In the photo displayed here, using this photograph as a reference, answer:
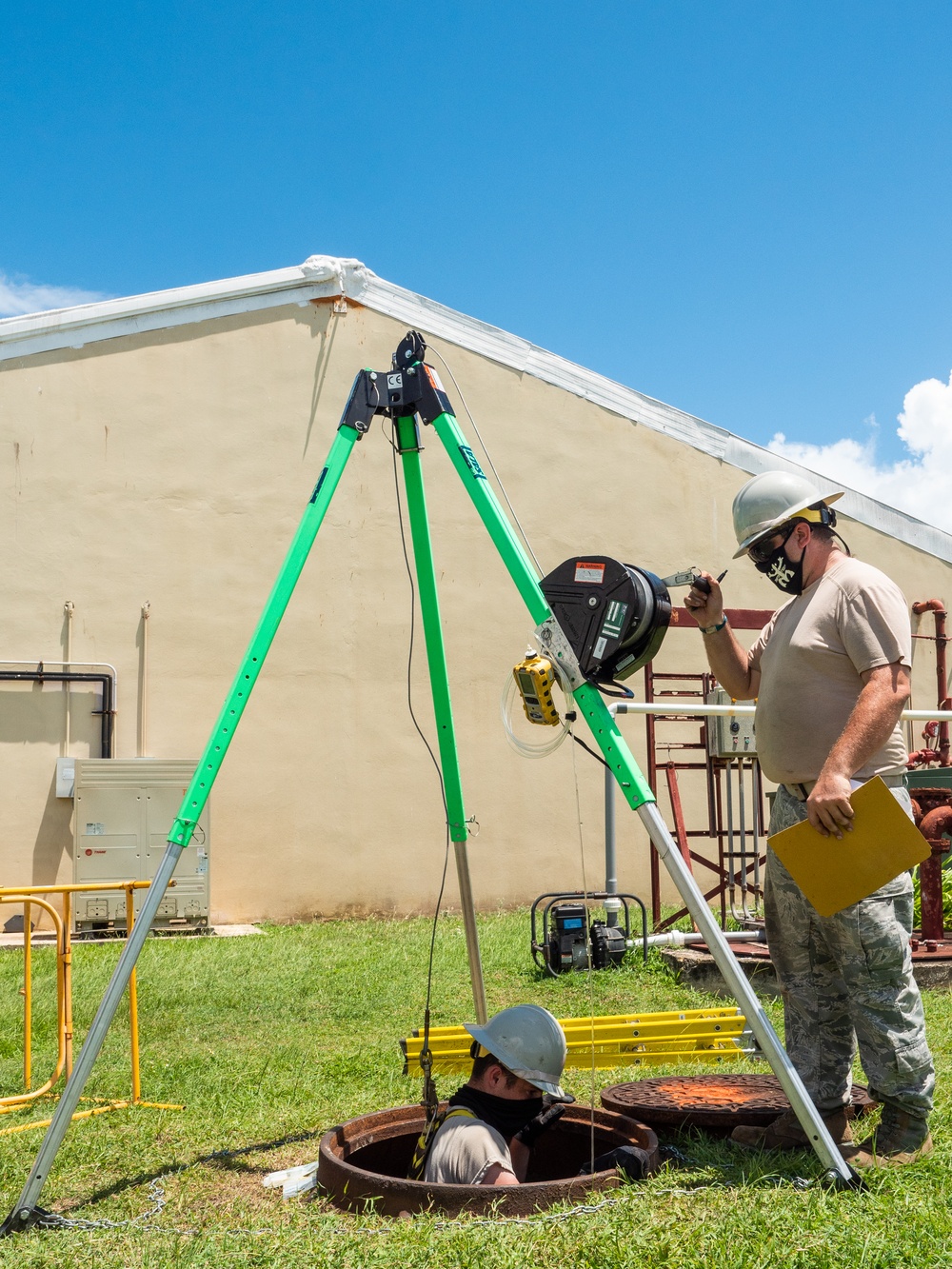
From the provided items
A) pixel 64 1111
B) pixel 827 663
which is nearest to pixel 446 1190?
pixel 64 1111

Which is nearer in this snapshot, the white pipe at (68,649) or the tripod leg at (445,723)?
the tripod leg at (445,723)

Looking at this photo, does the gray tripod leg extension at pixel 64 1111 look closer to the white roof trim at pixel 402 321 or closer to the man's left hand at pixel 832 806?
the man's left hand at pixel 832 806

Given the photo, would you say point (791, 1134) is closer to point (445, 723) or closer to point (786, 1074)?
point (786, 1074)

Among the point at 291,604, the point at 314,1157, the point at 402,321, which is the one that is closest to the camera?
the point at 314,1157

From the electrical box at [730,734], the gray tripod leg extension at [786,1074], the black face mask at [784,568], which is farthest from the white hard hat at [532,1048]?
the electrical box at [730,734]

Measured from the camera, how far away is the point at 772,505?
150 inches

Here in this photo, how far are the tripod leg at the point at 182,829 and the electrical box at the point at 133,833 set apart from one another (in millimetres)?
8480

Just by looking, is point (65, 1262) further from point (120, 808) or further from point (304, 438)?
point (304, 438)

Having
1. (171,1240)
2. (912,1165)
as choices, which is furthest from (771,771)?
(171,1240)

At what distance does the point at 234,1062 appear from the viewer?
5.81 meters

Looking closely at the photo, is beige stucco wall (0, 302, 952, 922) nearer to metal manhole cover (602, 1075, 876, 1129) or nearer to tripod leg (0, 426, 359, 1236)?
tripod leg (0, 426, 359, 1236)

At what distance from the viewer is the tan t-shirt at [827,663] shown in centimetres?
352

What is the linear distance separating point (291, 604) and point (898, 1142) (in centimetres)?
1058

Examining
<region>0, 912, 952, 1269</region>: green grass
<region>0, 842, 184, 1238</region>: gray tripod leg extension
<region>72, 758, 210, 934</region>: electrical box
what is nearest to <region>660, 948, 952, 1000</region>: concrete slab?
<region>0, 912, 952, 1269</region>: green grass
